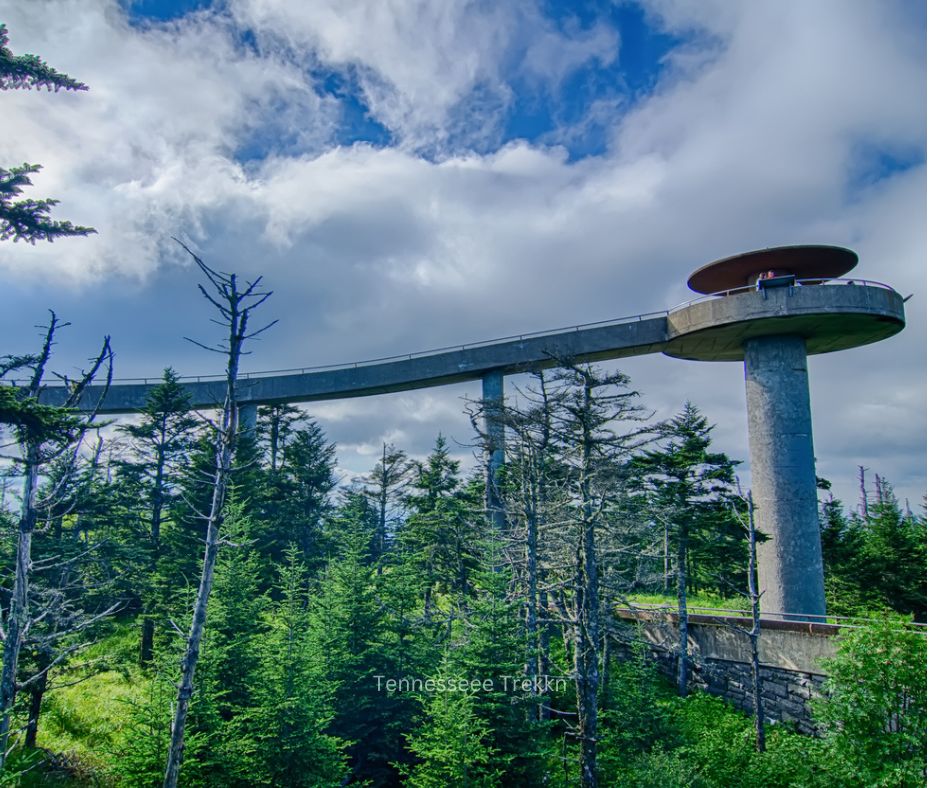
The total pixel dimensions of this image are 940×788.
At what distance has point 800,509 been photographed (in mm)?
24266

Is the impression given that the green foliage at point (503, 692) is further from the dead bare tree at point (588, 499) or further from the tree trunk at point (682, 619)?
the tree trunk at point (682, 619)

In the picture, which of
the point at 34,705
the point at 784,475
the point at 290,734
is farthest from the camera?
the point at 784,475

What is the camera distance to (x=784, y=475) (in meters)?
24.7

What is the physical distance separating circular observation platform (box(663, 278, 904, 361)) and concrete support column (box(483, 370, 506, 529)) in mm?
9322

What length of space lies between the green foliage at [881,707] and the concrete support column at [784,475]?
32.4ft

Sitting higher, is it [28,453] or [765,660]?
[28,453]

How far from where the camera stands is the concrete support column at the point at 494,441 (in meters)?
22.8

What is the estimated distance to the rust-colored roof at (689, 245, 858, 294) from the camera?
2595 cm

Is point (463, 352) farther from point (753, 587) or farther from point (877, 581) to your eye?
point (877, 581)

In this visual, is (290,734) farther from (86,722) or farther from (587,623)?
(86,722)

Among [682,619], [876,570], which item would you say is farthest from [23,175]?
[876,570]

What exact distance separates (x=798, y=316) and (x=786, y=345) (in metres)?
1.95

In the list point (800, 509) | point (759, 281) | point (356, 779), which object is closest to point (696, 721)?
point (800, 509)
